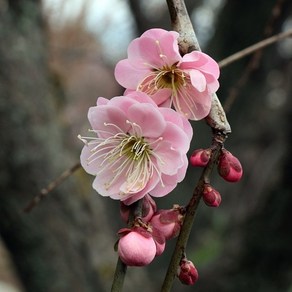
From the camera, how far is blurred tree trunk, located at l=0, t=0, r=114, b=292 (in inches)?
53.5

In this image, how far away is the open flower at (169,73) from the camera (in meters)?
0.44

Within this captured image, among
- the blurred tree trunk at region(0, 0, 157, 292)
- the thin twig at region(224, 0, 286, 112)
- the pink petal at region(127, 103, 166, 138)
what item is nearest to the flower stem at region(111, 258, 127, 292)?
the pink petal at region(127, 103, 166, 138)

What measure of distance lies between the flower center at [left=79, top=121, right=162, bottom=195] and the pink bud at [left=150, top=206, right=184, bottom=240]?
0.03 meters

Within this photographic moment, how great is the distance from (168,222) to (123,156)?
0.25ft

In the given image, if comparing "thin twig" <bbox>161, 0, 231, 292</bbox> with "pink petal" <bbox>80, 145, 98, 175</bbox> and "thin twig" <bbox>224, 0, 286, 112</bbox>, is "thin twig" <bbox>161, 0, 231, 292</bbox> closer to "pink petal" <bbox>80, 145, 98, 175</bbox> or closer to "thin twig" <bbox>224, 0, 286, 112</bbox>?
"pink petal" <bbox>80, 145, 98, 175</bbox>

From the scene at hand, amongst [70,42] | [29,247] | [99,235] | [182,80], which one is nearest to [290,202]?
[99,235]

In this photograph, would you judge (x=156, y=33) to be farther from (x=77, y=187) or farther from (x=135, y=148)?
(x=77, y=187)

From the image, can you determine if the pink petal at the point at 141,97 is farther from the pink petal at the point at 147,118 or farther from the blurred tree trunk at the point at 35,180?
the blurred tree trunk at the point at 35,180

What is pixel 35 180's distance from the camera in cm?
138

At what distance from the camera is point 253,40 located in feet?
6.84

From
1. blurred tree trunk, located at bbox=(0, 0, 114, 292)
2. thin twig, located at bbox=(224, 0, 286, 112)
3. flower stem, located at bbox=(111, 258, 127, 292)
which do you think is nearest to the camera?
flower stem, located at bbox=(111, 258, 127, 292)

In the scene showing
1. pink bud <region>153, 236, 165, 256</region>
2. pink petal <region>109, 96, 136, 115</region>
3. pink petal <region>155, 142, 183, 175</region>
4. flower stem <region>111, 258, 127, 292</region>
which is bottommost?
pink bud <region>153, 236, 165, 256</region>

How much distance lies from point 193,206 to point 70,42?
4.55m

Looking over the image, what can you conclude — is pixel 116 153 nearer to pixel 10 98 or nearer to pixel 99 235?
pixel 10 98
